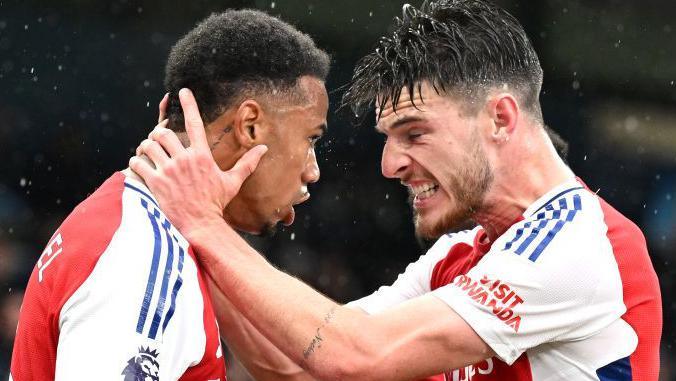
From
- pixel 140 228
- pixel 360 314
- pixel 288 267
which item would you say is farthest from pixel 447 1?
pixel 288 267

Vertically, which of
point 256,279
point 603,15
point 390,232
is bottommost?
point 390,232

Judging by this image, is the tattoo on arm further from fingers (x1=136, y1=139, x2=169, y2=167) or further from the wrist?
fingers (x1=136, y1=139, x2=169, y2=167)

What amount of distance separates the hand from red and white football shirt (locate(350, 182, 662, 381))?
2.36ft

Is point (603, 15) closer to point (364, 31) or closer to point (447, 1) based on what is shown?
point (364, 31)

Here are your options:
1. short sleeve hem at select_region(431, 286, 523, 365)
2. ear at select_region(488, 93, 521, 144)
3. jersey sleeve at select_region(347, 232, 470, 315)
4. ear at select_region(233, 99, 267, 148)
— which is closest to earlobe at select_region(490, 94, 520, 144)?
ear at select_region(488, 93, 521, 144)

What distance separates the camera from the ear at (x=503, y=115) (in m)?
2.92

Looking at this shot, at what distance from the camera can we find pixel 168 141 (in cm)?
250

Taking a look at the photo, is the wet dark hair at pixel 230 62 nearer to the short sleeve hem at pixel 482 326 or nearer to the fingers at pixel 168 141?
the fingers at pixel 168 141

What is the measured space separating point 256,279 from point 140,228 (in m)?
0.48

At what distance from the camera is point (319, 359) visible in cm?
252

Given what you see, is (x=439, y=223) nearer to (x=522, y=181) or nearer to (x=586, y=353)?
(x=522, y=181)

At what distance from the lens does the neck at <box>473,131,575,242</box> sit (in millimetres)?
2857

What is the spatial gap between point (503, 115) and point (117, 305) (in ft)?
4.92

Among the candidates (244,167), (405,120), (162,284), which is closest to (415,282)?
(405,120)
